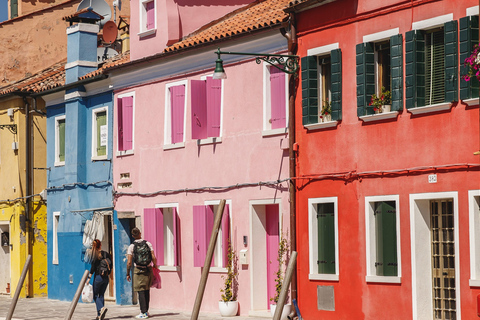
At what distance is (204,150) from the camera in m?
25.5

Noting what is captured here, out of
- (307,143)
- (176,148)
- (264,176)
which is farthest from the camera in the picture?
(176,148)

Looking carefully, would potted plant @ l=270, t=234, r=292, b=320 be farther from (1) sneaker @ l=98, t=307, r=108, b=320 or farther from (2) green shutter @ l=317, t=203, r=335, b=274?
(1) sneaker @ l=98, t=307, r=108, b=320

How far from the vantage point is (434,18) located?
18688mm

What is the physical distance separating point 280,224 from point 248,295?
1977 mm

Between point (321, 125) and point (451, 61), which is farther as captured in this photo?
point (321, 125)

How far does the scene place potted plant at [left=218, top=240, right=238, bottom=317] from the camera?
23.8 meters

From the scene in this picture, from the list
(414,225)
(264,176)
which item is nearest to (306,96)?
(264,176)

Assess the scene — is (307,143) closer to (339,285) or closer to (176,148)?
(339,285)

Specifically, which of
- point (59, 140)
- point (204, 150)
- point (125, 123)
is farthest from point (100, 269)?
point (59, 140)

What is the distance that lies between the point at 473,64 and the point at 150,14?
12.7 meters

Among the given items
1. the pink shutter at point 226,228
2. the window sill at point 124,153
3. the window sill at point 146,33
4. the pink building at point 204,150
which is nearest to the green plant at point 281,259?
the pink building at point 204,150

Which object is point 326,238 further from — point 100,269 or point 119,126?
point 119,126

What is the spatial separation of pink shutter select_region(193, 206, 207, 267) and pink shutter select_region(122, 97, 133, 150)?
3.91m

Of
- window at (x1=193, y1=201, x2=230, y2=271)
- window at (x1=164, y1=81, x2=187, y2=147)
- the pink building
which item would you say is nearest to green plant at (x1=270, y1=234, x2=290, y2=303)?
the pink building
